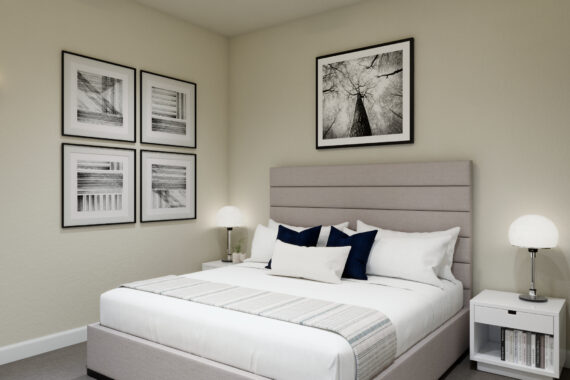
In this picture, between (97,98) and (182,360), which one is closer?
(182,360)

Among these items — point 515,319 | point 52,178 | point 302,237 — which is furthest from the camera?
point 302,237

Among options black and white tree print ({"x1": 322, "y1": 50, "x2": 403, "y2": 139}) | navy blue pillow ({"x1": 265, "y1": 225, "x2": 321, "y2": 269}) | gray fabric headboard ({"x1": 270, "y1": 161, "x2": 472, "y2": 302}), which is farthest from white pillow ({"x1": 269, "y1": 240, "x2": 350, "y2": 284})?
black and white tree print ({"x1": 322, "y1": 50, "x2": 403, "y2": 139})

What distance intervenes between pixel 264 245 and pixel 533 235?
198 centimetres

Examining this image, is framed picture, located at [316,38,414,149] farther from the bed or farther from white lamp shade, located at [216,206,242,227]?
white lamp shade, located at [216,206,242,227]

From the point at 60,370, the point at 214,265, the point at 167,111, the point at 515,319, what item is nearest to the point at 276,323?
the point at 515,319

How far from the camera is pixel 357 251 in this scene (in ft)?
10.5

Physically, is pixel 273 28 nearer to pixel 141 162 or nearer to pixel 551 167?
pixel 141 162

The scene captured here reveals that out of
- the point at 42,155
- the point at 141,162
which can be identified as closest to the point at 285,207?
the point at 141,162

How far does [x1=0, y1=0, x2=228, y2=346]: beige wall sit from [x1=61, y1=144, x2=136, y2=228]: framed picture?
62 mm

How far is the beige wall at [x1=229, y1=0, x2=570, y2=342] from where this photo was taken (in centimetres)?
304

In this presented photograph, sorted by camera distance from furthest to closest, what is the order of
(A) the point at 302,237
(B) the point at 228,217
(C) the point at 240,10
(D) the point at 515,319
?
(B) the point at 228,217
(C) the point at 240,10
(A) the point at 302,237
(D) the point at 515,319

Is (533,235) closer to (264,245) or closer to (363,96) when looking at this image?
(363,96)

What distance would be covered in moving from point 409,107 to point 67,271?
2.93 metres

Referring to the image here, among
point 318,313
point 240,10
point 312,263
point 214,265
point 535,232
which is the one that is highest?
point 240,10
